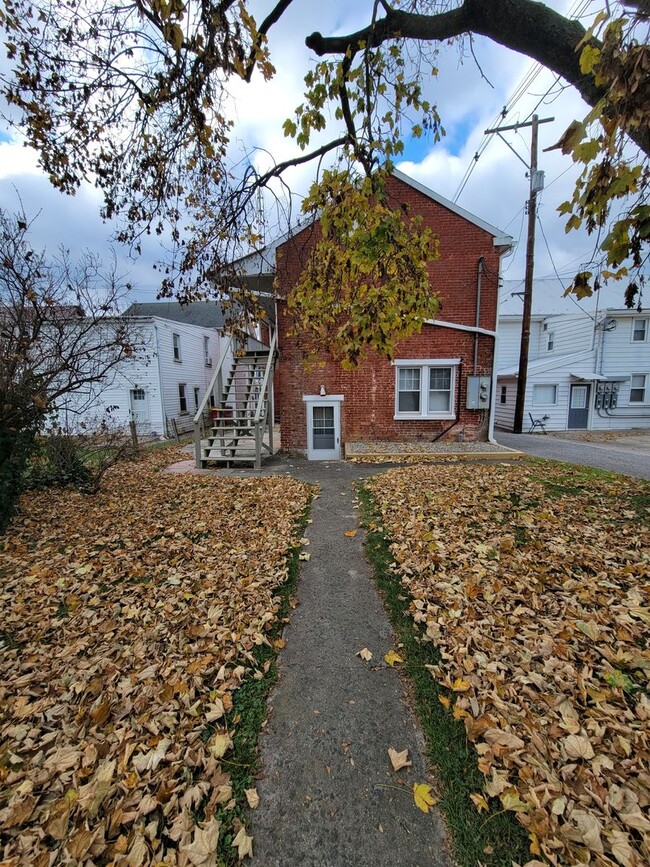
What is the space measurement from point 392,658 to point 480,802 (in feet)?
3.32

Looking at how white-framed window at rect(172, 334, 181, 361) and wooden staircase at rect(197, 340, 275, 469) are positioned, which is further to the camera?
white-framed window at rect(172, 334, 181, 361)

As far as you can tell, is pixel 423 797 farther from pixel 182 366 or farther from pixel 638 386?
pixel 638 386

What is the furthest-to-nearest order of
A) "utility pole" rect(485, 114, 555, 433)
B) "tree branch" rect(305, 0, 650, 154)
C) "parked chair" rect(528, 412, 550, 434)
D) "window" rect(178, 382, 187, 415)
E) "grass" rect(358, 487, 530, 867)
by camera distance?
"window" rect(178, 382, 187, 415) < "parked chair" rect(528, 412, 550, 434) < "utility pole" rect(485, 114, 555, 433) < "tree branch" rect(305, 0, 650, 154) < "grass" rect(358, 487, 530, 867)

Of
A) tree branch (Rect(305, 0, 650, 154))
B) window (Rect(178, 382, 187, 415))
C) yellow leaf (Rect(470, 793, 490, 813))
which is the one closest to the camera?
yellow leaf (Rect(470, 793, 490, 813))

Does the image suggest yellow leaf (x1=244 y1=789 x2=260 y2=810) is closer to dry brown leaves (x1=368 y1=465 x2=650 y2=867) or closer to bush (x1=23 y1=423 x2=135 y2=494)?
dry brown leaves (x1=368 y1=465 x2=650 y2=867)

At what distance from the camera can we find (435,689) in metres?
2.34

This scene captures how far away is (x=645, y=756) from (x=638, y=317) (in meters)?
22.3

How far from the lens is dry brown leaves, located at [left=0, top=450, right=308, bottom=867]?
158cm

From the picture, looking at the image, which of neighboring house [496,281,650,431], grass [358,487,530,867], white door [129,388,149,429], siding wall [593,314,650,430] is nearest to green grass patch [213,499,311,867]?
grass [358,487,530,867]

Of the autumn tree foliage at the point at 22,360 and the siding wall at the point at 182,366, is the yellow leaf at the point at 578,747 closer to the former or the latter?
the autumn tree foliage at the point at 22,360

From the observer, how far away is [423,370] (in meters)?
10.6

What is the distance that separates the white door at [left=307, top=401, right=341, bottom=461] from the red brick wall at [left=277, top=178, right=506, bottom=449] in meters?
0.28

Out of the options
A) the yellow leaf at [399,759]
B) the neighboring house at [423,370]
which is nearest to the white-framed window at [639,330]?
the neighboring house at [423,370]

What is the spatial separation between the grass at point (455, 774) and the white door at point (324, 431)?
7.53 m
